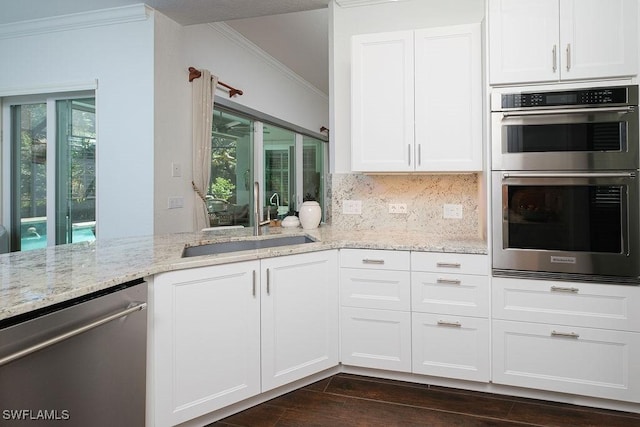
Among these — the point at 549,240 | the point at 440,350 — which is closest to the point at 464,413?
the point at 440,350

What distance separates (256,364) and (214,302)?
1.46 ft

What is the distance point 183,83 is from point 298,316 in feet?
8.31

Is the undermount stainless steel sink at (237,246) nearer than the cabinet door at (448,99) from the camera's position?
Yes

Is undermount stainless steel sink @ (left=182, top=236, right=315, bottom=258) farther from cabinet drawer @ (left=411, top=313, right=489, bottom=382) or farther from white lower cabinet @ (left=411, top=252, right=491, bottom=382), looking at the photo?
cabinet drawer @ (left=411, top=313, right=489, bottom=382)

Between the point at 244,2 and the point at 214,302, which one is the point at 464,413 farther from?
the point at 244,2

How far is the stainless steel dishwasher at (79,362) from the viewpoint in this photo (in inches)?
46.0

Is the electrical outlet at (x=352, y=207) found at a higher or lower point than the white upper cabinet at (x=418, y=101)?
lower

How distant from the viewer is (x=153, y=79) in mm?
3482

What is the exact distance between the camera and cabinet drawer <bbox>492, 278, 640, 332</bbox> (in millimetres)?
2197

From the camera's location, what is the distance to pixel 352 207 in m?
3.29

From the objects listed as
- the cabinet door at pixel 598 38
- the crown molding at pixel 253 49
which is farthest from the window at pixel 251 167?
the cabinet door at pixel 598 38

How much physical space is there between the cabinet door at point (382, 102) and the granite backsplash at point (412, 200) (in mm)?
379

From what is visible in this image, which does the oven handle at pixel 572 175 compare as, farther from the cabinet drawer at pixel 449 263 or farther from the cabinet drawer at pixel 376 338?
the cabinet drawer at pixel 376 338

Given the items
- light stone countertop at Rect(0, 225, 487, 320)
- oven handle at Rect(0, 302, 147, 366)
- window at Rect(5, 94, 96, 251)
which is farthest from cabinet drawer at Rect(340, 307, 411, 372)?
window at Rect(5, 94, 96, 251)
